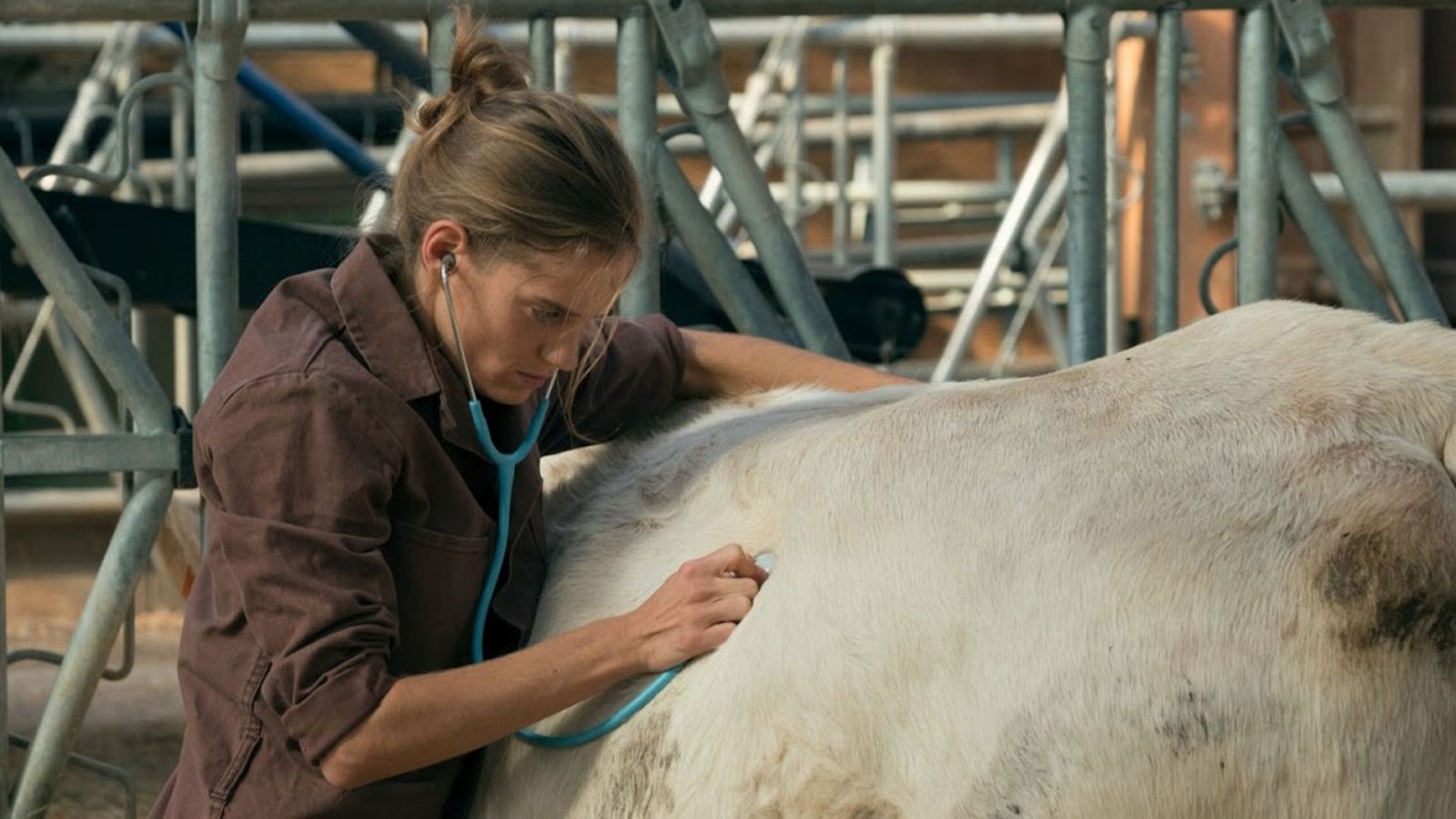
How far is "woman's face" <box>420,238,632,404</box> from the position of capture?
6.91 ft

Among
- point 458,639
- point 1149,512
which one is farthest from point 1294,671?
point 458,639

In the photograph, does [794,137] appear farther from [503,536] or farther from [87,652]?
[503,536]

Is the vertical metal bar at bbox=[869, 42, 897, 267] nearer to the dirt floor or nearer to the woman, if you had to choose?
the dirt floor

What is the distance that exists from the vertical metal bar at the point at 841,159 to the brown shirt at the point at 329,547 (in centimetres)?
388

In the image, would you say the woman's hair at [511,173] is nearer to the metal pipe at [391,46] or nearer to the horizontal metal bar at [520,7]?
the horizontal metal bar at [520,7]

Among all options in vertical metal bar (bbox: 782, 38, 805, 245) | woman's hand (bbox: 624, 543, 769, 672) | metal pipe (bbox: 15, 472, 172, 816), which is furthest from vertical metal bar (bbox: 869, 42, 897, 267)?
woman's hand (bbox: 624, 543, 769, 672)

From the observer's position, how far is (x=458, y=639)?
2201 millimetres

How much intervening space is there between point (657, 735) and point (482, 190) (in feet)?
2.03

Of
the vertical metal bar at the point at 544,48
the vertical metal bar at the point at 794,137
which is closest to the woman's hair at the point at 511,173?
the vertical metal bar at the point at 544,48

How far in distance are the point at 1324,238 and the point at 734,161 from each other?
3.03 feet

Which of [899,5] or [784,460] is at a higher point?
[899,5]

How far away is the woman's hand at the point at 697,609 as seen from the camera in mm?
1989

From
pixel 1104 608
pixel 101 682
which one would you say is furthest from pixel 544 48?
pixel 101 682

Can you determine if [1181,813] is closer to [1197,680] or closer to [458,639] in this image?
[1197,680]
